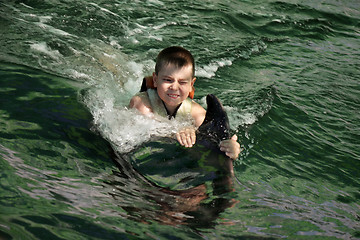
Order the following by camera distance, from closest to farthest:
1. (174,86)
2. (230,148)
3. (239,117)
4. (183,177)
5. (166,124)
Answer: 1. (183,177)
2. (230,148)
3. (174,86)
4. (166,124)
5. (239,117)

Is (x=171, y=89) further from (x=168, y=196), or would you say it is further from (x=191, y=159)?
(x=168, y=196)

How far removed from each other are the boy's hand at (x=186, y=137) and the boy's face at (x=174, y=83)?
1.46ft

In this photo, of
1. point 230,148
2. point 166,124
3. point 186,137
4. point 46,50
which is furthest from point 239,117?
point 46,50

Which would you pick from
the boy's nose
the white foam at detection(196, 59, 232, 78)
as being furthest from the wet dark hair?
the white foam at detection(196, 59, 232, 78)

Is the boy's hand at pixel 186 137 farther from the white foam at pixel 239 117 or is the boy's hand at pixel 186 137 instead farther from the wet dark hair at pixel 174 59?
the white foam at pixel 239 117

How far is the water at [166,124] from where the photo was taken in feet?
10.4

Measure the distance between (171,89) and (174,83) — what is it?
0.07m

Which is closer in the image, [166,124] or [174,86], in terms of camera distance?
[174,86]

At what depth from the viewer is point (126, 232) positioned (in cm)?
288

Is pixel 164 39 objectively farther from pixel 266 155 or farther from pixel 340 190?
pixel 340 190

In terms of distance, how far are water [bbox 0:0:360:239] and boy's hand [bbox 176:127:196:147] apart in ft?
0.92

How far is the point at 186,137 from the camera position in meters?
4.39

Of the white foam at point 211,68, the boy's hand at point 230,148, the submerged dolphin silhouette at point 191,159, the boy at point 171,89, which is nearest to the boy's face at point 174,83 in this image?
the boy at point 171,89

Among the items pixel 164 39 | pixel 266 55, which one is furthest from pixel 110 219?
pixel 266 55
